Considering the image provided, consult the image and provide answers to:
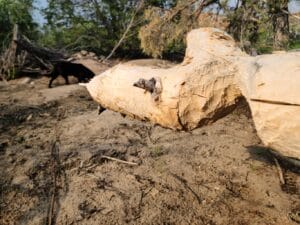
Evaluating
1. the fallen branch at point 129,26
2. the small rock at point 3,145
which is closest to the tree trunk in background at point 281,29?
the small rock at point 3,145

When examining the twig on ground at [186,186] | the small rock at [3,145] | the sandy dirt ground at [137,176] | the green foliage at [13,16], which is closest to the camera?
the sandy dirt ground at [137,176]

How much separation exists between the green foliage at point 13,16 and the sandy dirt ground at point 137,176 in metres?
5.79

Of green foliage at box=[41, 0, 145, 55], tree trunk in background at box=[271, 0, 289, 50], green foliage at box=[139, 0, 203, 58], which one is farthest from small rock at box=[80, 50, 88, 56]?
tree trunk in background at box=[271, 0, 289, 50]

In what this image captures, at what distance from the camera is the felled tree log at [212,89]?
156 centimetres

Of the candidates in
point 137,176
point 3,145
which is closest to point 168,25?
point 3,145

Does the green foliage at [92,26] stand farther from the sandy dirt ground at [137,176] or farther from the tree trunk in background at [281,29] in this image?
the sandy dirt ground at [137,176]

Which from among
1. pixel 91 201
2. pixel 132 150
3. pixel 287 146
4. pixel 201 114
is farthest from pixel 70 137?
pixel 287 146

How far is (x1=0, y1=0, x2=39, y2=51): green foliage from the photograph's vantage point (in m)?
10.4

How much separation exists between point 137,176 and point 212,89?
6.59ft

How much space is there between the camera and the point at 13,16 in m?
10.5

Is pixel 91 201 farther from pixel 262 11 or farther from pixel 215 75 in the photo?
pixel 262 11

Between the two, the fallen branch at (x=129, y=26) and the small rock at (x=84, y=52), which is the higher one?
the fallen branch at (x=129, y=26)

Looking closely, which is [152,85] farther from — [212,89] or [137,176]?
[137,176]

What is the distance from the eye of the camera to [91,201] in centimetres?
320
